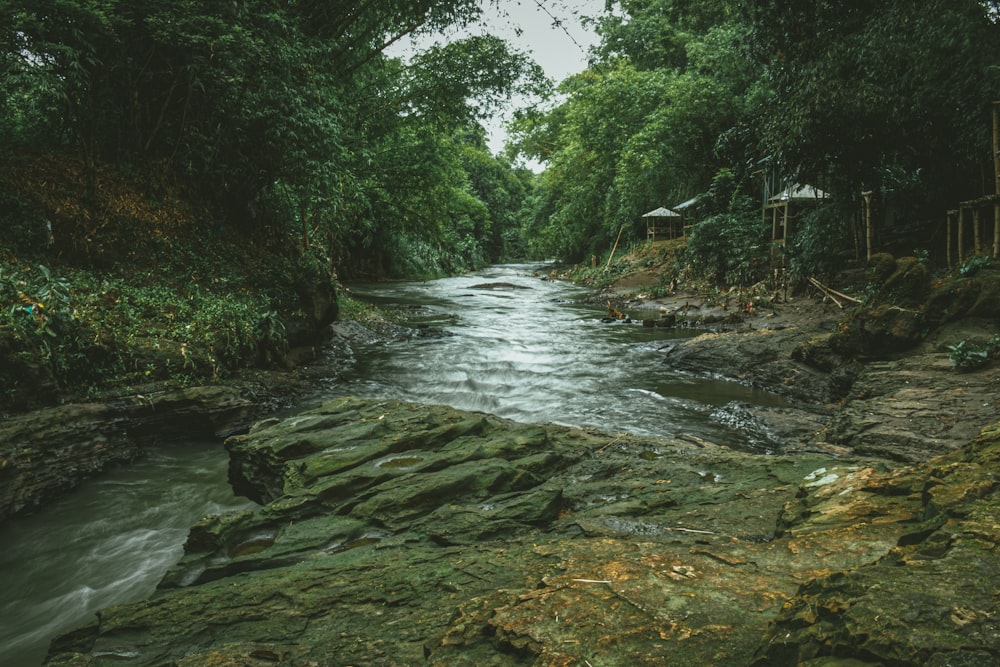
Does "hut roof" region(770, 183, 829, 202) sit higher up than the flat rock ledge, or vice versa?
"hut roof" region(770, 183, 829, 202)

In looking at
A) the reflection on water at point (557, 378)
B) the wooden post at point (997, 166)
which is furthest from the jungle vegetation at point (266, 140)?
the reflection on water at point (557, 378)

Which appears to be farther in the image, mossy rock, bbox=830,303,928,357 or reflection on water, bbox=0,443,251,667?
mossy rock, bbox=830,303,928,357

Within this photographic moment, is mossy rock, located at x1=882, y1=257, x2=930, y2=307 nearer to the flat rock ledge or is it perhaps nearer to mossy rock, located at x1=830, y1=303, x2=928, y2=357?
mossy rock, located at x1=830, y1=303, x2=928, y2=357

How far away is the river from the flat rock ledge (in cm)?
107

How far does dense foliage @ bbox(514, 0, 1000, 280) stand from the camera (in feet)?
24.2

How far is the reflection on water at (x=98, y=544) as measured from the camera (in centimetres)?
332

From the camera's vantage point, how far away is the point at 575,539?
2586mm

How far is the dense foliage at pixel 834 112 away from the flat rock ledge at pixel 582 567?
23.9 ft

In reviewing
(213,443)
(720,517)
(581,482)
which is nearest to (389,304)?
(213,443)

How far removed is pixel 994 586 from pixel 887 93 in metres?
9.27

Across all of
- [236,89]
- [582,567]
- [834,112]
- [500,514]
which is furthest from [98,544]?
[834,112]

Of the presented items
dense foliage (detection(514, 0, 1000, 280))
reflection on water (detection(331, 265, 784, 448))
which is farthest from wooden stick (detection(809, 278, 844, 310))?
reflection on water (detection(331, 265, 784, 448))

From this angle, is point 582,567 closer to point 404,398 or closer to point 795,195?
point 404,398

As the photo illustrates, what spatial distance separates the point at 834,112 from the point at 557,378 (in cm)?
624
